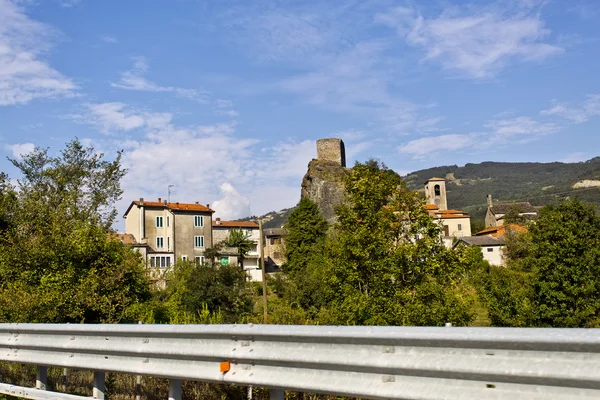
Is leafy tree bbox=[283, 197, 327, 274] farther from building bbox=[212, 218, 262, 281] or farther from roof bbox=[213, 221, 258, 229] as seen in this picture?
roof bbox=[213, 221, 258, 229]

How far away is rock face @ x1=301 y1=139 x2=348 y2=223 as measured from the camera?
103375mm

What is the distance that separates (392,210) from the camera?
21.9m

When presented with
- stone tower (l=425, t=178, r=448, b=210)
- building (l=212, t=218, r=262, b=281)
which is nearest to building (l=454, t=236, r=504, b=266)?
building (l=212, t=218, r=262, b=281)

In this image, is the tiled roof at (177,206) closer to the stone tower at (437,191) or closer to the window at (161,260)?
the window at (161,260)

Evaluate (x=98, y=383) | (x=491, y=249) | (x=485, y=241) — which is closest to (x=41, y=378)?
(x=98, y=383)

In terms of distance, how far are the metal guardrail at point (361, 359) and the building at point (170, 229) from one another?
7247 centimetres

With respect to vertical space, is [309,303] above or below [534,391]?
below

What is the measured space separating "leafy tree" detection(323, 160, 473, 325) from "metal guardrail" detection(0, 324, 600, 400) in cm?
1435

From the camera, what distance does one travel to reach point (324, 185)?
10581cm

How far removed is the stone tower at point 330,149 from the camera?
117062mm

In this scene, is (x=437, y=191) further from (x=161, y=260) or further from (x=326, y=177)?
(x=161, y=260)

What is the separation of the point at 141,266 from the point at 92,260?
1.42 m

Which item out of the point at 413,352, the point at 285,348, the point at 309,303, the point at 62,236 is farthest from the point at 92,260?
the point at 309,303

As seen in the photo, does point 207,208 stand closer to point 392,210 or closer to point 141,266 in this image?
point 392,210
